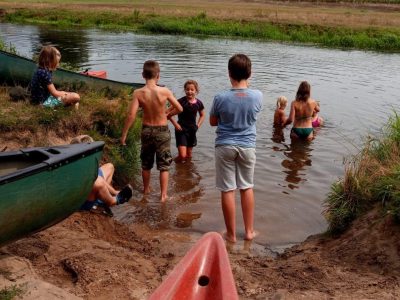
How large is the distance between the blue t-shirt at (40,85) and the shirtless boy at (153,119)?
1979 mm

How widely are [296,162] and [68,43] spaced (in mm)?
19456

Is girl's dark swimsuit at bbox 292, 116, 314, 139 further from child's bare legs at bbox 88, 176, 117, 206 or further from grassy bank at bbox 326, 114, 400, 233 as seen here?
child's bare legs at bbox 88, 176, 117, 206

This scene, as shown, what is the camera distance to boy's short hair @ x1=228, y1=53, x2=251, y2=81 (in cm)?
504

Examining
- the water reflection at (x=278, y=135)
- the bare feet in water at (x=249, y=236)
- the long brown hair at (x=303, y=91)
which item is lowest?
the bare feet in water at (x=249, y=236)

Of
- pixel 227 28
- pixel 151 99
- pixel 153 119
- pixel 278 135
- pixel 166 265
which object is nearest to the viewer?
pixel 166 265

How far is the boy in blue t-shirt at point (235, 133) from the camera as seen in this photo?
512 centimetres

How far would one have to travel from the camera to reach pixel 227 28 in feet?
109

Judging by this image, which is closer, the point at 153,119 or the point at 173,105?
the point at 153,119

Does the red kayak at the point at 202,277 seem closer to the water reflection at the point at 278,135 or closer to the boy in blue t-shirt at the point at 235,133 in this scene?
the boy in blue t-shirt at the point at 235,133

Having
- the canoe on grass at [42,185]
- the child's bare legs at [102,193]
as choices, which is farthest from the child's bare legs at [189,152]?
the canoe on grass at [42,185]

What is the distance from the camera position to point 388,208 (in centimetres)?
494

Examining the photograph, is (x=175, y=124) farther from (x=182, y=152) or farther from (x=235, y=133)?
(x=235, y=133)

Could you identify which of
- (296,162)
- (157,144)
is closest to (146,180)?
(157,144)

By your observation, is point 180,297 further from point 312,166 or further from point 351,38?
point 351,38
